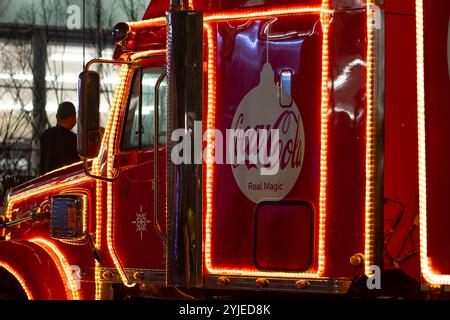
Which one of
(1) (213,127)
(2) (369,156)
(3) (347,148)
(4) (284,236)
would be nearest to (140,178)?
(1) (213,127)

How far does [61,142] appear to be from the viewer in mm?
8727

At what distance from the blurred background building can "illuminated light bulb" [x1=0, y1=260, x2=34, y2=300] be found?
16.5 meters

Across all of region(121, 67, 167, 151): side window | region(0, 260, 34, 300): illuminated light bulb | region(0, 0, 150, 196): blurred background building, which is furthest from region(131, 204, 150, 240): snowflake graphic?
region(0, 0, 150, 196): blurred background building

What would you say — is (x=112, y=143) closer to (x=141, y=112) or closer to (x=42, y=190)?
(x=141, y=112)

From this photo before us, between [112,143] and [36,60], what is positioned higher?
[36,60]

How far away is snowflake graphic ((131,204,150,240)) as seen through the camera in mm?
6199

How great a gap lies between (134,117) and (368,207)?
1.99 m

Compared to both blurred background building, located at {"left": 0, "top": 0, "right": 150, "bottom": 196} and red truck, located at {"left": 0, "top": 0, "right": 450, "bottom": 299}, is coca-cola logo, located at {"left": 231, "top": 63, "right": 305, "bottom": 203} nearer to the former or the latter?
red truck, located at {"left": 0, "top": 0, "right": 450, "bottom": 299}

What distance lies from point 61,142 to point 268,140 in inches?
141

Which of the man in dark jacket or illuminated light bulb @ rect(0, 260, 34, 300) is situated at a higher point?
the man in dark jacket

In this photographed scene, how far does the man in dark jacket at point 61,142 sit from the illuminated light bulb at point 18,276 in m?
2.14

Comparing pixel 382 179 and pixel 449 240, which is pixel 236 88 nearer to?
pixel 382 179

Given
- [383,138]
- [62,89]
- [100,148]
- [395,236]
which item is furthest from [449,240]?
[62,89]
